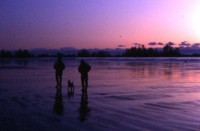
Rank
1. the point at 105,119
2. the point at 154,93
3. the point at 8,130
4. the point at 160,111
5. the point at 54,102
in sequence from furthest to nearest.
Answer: the point at 154,93, the point at 54,102, the point at 160,111, the point at 105,119, the point at 8,130

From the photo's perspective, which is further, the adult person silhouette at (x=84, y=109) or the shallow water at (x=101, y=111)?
the adult person silhouette at (x=84, y=109)

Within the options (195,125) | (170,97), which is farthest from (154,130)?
(170,97)

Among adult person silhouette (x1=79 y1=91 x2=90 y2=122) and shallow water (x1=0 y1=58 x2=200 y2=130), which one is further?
adult person silhouette (x1=79 y1=91 x2=90 y2=122)

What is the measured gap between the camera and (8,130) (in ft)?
32.4

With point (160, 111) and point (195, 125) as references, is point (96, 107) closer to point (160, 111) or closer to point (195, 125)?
point (160, 111)

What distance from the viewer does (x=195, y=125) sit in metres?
10.9

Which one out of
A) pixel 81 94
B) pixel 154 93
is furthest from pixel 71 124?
pixel 154 93

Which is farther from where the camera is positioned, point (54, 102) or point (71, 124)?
point (54, 102)

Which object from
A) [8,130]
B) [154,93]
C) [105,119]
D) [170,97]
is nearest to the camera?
[8,130]

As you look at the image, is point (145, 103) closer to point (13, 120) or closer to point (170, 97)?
point (170, 97)

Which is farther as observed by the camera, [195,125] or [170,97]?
[170,97]

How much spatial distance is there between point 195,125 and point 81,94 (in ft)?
27.0

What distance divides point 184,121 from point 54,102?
20.2 feet

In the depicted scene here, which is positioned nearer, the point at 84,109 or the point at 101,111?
the point at 101,111
